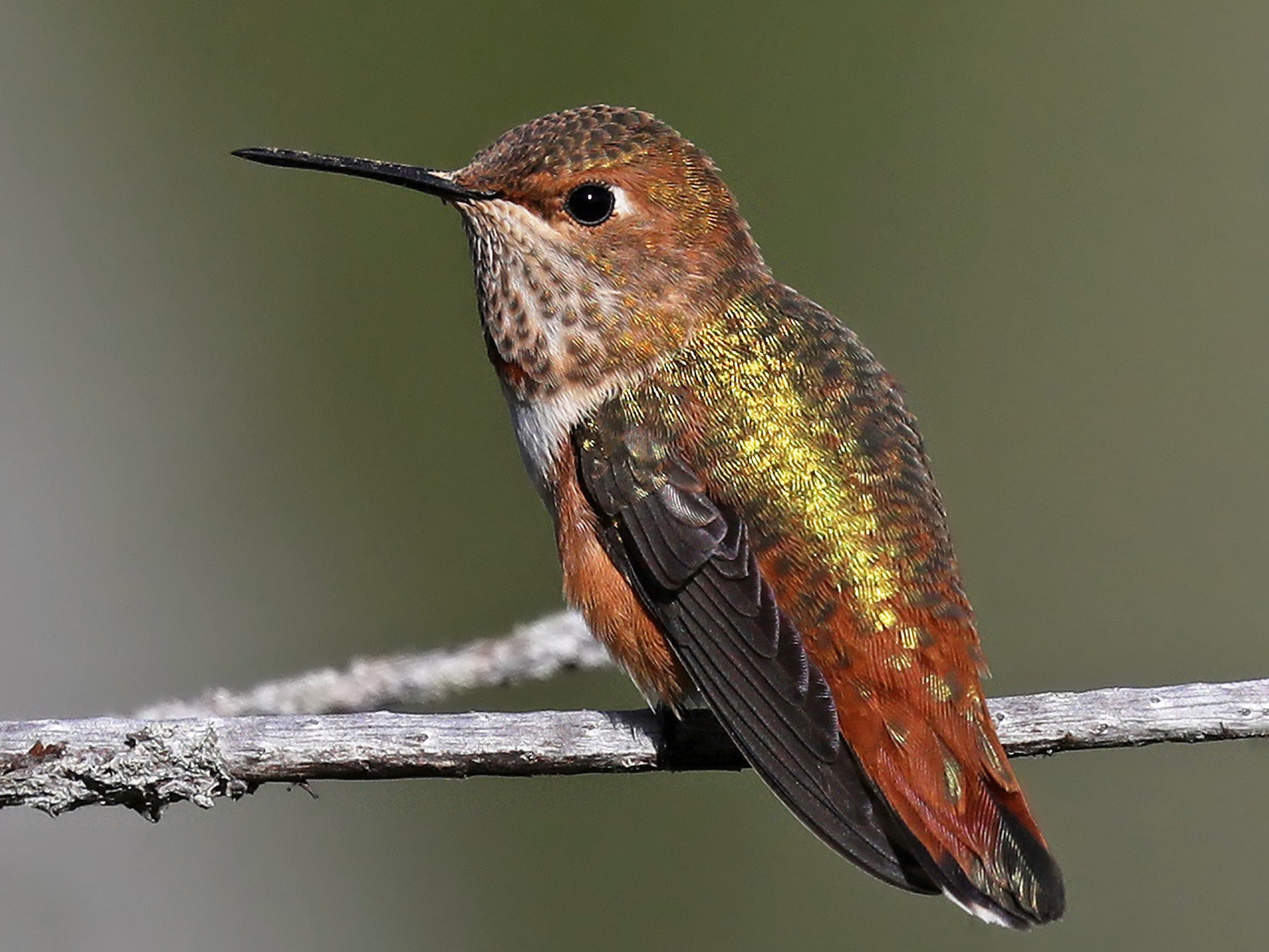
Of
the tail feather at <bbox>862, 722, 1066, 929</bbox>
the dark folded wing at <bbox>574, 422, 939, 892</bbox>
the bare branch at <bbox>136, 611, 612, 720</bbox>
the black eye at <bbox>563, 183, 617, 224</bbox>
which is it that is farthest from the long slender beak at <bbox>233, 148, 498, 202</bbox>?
the tail feather at <bbox>862, 722, 1066, 929</bbox>

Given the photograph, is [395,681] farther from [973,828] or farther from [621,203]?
[973,828]

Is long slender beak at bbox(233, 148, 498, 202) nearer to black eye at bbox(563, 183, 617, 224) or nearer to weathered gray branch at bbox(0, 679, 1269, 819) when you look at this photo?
black eye at bbox(563, 183, 617, 224)

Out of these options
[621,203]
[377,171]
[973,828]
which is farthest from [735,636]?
[377,171]

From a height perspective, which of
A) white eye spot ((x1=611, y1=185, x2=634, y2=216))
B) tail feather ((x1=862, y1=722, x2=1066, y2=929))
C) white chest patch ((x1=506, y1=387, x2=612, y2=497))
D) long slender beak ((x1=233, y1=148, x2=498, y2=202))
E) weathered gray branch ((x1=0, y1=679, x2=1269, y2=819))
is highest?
long slender beak ((x1=233, y1=148, x2=498, y2=202))

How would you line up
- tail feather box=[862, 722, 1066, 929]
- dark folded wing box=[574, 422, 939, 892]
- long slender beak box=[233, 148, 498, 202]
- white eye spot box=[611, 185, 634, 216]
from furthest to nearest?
white eye spot box=[611, 185, 634, 216], long slender beak box=[233, 148, 498, 202], dark folded wing box=[574, 422, 939, 892], tail feather box=[862, 722, 1066, 929]

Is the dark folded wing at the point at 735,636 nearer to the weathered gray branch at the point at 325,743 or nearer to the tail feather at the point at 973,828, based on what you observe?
the tail feather at the point at 973,828

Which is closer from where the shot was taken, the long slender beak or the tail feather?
the tail feather

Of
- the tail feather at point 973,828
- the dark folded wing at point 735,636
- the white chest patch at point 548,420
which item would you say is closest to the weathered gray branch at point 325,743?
the tail feather at point 973,828
